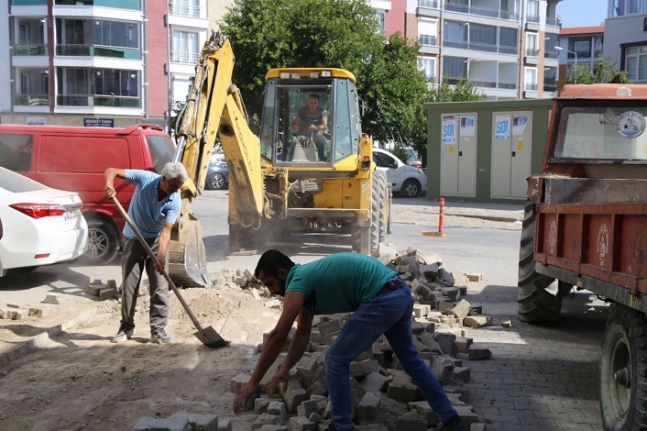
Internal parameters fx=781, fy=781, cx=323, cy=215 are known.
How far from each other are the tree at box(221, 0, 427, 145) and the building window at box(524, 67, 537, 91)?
34.7 m

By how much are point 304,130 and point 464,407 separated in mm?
8962

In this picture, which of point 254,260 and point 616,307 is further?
point 254,260

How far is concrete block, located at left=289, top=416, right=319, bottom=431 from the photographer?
4.86 metres

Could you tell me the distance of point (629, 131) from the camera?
8703 millimetres

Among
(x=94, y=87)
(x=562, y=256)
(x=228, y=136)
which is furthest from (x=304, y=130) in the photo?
(x=94, y=87)

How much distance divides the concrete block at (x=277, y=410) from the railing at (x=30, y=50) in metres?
47.3

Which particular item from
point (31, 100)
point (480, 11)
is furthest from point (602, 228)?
point (480, 11)

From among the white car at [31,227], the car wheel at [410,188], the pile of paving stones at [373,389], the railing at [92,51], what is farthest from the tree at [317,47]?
the pile of paving stones at [373,389]

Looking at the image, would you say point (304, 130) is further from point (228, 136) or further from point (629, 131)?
point (629, 131)

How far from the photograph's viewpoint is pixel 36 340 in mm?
7469

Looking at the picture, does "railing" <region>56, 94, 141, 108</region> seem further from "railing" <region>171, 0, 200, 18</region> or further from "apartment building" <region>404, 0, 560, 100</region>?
"apartment building" <region>404, 0, 560, 100</region>

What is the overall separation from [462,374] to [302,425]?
1896 millimetres

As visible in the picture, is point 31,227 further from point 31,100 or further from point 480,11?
point 480,11

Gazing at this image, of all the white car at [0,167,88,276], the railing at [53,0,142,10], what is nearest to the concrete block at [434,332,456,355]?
the white car at [0,167,88,276]
